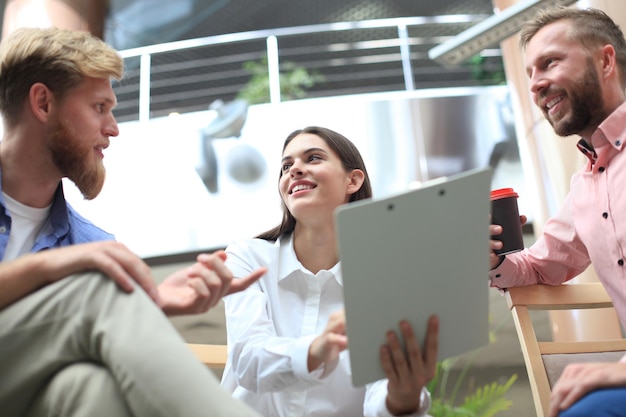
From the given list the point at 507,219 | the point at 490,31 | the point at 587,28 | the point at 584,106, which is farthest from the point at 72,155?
the point at 490,31

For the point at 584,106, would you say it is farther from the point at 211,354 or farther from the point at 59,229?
the point at 59,229

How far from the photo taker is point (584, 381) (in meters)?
1.14

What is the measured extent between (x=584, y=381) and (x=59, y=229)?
1176mm

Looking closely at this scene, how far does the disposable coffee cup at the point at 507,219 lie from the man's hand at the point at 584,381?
0.50 metres

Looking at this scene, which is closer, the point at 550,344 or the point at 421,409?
the point at 421,409

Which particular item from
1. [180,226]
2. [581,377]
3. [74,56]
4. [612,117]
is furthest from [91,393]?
[180,226]

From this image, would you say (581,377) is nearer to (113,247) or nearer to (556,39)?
(113,247)

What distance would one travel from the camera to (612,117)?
1777mm

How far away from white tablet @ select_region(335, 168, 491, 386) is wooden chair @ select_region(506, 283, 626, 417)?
1.55 feet

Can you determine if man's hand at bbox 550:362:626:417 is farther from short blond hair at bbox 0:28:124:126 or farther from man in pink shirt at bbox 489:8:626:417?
short blond hair at bbox 0:28:124:126

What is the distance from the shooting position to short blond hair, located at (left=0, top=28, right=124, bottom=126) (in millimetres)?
1669

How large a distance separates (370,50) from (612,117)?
5557 mm

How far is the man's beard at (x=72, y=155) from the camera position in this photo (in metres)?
1.65

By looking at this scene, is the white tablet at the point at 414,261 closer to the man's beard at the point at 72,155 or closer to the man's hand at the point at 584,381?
the man's hand at the point at 584,381
